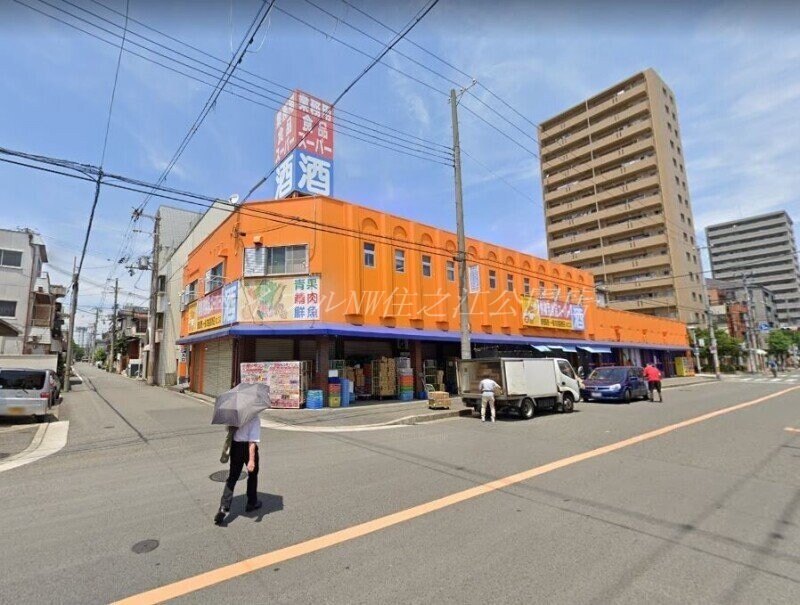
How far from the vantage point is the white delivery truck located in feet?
45.4

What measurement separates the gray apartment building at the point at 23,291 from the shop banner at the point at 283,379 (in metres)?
26.3

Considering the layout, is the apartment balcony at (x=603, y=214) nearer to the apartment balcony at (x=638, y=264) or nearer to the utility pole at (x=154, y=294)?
the apartment balcony at (x=638, y=264)

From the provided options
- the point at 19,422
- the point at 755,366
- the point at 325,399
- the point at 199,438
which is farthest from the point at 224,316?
the point at 755,366

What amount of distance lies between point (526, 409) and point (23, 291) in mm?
39420

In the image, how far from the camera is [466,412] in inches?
606

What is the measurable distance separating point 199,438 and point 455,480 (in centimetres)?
710

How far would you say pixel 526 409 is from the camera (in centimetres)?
1400

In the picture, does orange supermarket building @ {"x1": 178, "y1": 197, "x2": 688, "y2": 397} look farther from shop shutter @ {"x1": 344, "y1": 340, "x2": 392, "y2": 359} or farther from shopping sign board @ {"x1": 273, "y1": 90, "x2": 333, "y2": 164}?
shopping sign board @ {"x1": 273, "y1": 90, "x2": 333, "y2": 164}

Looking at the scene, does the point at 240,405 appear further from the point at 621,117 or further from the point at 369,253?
the point at 621,117

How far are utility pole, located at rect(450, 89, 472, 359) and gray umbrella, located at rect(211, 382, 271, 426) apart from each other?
11.7 meters

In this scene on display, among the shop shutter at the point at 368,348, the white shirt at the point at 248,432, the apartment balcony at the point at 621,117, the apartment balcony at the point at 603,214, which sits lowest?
the white shirt at the point at 248,432

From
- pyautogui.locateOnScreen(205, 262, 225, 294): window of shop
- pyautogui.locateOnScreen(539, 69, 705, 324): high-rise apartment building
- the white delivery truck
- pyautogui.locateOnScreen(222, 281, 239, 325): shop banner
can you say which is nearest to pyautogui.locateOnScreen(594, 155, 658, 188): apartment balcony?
pyautogui.locateOnScreen(539, 69, 705, 324): high-rise apartment building

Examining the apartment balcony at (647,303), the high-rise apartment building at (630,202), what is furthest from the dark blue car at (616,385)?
the apartment balcony at (647,303)

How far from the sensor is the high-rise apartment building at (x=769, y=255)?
333 ft
